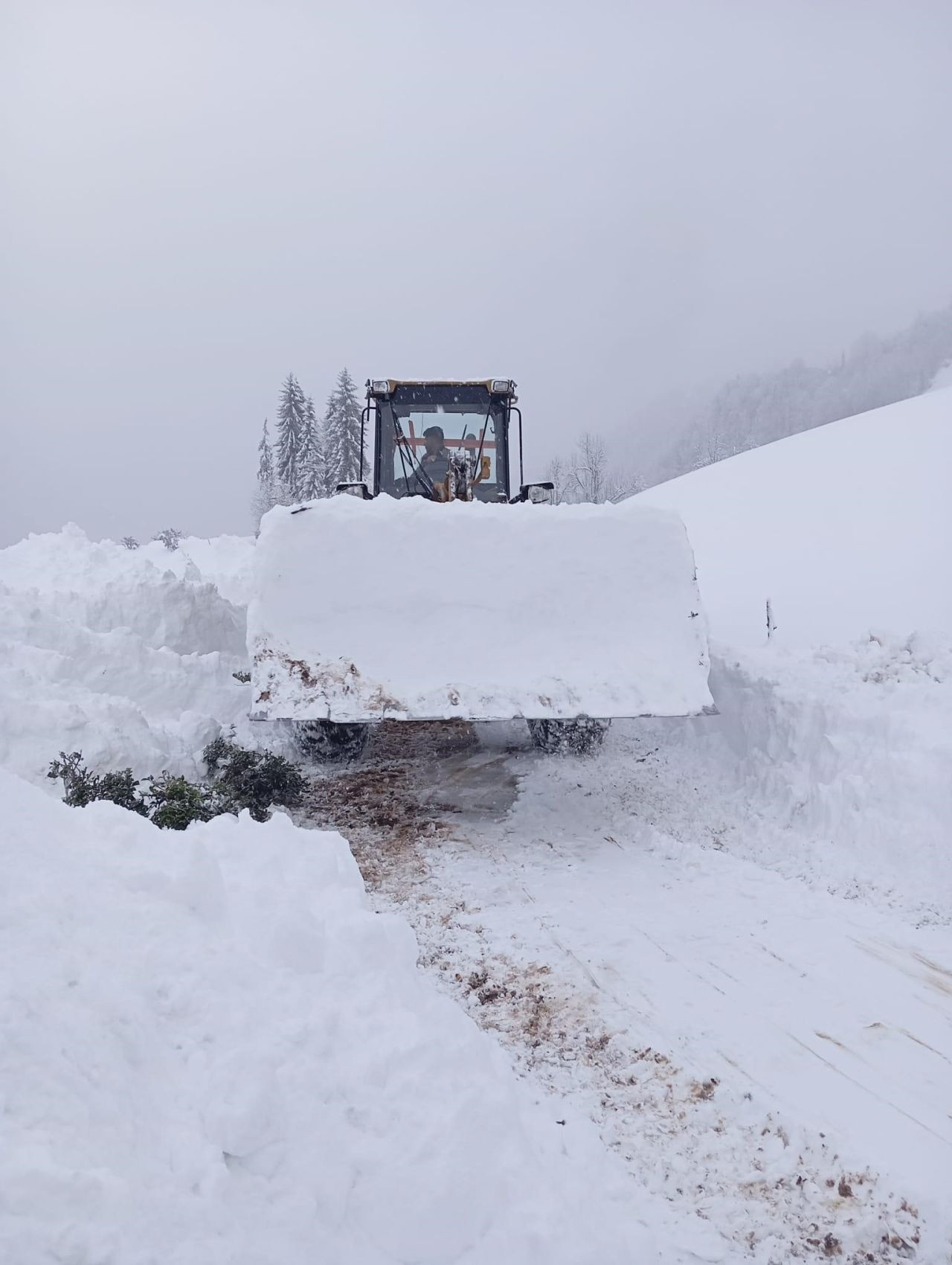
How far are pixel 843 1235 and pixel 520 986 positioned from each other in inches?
60.1

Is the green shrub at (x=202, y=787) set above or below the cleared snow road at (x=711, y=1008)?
above

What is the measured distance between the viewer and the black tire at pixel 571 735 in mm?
7043

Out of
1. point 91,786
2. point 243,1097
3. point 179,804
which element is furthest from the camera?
point 91,786

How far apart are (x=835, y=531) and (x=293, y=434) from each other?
2735cm

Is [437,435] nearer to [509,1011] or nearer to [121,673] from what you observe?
[121,673]

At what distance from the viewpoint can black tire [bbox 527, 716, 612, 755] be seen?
7.04 meters

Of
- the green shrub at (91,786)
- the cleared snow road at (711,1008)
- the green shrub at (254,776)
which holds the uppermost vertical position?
the green shrub at (91,786)

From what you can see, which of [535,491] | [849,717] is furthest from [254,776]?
[849,717]

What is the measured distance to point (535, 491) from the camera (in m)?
8.01

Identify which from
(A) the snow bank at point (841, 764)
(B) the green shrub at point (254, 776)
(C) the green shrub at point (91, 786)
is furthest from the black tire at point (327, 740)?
(A) the snow bank at point (841, 764)

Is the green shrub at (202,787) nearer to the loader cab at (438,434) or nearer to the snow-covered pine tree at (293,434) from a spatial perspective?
the loader cab at (438,434)

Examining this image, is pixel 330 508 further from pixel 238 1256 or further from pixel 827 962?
pixel 238 1256

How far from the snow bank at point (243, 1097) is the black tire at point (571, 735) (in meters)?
4.24

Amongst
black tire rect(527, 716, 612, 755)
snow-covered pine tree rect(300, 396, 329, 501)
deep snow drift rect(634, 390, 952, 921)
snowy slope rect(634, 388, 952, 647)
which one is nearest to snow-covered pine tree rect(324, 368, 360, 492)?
snow-covered pine tree rect(300, 396, 329, 501)
